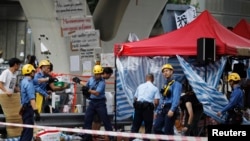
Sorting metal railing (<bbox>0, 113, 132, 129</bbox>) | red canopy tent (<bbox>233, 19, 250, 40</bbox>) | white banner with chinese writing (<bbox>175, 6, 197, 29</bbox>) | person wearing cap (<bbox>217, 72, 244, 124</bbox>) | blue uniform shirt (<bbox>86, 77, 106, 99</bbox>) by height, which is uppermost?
white banner with chinese writing (<bbox>175, 6, 197, 29</bbox>)

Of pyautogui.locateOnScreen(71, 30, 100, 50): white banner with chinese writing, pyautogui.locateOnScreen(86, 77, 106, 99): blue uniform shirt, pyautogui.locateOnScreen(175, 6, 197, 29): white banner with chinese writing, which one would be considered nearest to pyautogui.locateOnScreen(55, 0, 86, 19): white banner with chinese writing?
pyautogui.locateOnScreen(71, 30, 100, 50): white banner with chinese writing

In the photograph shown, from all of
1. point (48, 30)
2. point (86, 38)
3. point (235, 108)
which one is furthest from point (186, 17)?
point (235, 108)

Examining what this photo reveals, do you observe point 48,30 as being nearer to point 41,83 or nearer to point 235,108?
point 41,83

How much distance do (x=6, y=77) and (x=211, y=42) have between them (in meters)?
4.91

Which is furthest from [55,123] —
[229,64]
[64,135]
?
[229,64]

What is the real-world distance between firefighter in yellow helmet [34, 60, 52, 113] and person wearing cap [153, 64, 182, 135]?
9.40ft

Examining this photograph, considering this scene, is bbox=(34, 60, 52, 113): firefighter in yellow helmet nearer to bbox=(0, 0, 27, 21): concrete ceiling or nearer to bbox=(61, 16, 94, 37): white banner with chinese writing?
bbox=(61, 16, 94, 37): white banner with chinese writing

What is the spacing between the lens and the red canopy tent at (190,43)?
1438cm

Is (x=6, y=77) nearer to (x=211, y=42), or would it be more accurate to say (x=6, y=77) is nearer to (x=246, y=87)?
(x=211, y=42)

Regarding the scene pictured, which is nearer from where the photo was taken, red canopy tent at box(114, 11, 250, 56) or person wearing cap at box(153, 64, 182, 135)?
person wearing cap at box(153, 64, 182, 135)

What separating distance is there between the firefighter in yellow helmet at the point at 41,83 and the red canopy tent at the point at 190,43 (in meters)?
2.30

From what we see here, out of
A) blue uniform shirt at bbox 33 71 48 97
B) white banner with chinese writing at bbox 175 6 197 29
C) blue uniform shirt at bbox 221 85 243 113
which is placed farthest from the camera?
white banner with chinese writing at bbox 175 6 197 29

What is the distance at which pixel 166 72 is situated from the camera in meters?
12.8

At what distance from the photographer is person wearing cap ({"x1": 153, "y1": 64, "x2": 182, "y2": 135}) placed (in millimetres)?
12258
